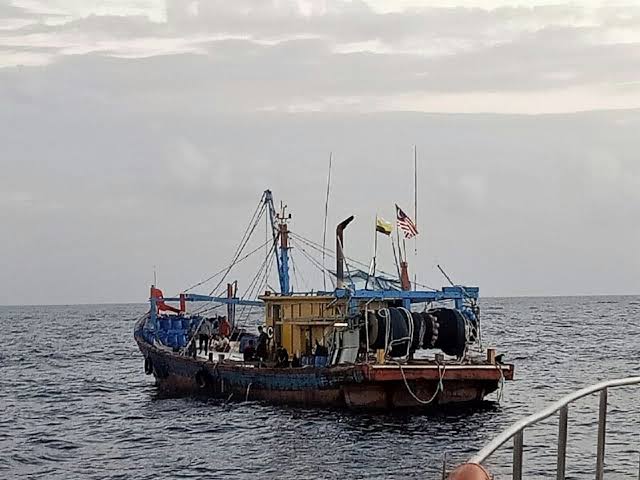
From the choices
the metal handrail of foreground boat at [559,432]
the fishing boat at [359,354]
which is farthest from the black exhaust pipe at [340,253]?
the metal handrail of foreground boat at [559,432]

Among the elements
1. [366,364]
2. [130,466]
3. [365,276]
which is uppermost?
[365,276]

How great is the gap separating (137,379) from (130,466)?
2764 cm

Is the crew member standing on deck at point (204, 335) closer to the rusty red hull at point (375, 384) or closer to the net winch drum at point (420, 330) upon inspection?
the rusty red hull at point (375, 384)

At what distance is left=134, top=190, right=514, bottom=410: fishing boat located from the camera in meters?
31.9

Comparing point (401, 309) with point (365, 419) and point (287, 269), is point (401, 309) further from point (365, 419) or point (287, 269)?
point (287, 269)

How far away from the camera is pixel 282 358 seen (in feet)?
118

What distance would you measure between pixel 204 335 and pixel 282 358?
1060 centimetres

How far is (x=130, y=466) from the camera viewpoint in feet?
88.8

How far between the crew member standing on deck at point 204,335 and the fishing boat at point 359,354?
8.37 ft

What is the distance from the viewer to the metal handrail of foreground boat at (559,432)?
6.08 meters

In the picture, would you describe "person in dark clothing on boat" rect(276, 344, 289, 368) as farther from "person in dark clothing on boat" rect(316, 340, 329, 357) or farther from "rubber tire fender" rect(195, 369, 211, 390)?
"rubber tire fender" rect(195, 369, 211, 390)

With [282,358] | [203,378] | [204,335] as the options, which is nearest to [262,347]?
[282,358]

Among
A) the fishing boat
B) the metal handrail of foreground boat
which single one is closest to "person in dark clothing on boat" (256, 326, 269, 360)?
the fishing boat

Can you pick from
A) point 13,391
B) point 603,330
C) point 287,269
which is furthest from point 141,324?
point 603,330
